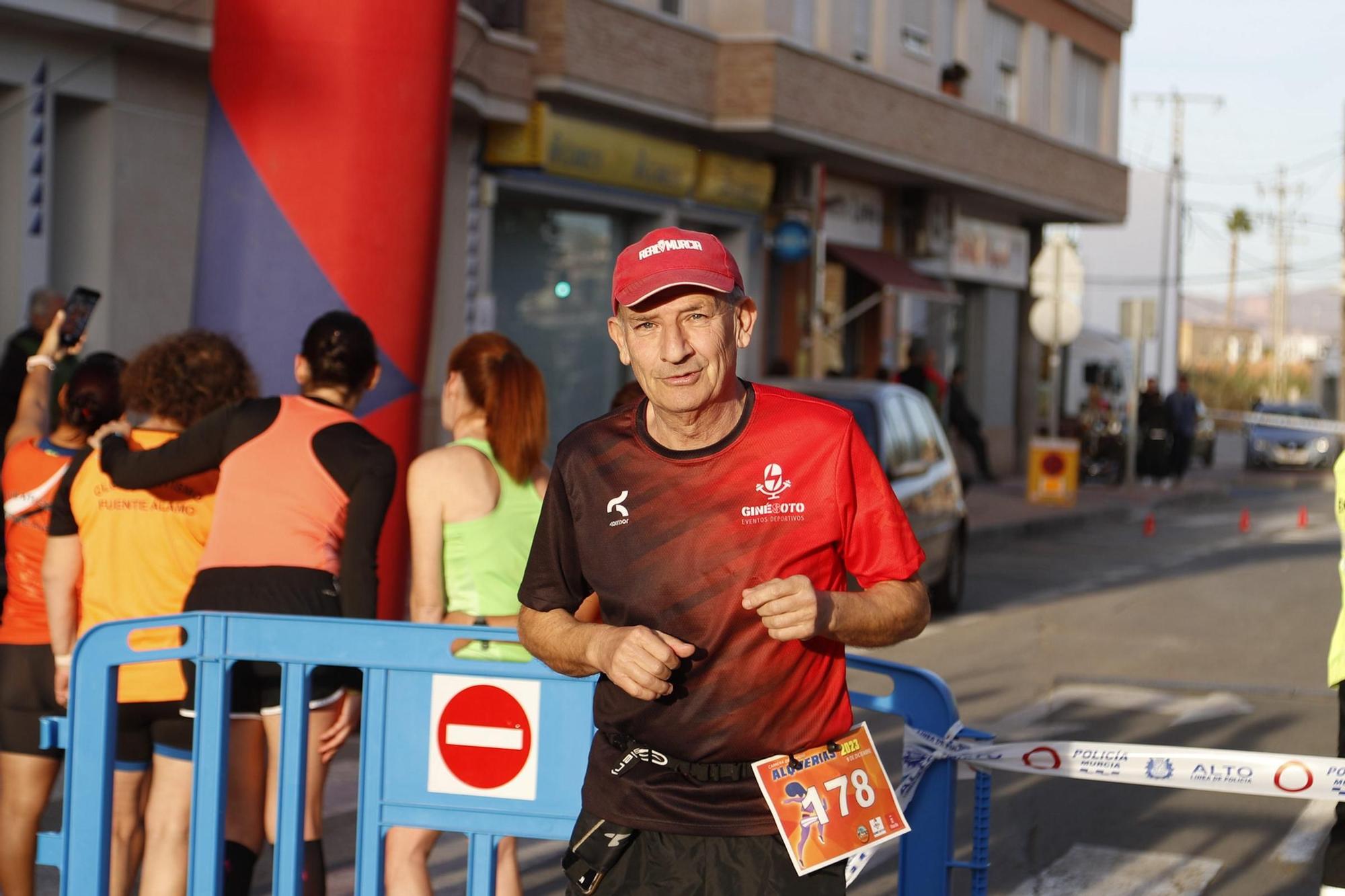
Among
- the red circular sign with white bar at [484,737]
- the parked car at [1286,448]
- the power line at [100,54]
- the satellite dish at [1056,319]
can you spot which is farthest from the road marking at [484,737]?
the parked car at [1286,448]

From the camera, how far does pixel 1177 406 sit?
3134 centimetres

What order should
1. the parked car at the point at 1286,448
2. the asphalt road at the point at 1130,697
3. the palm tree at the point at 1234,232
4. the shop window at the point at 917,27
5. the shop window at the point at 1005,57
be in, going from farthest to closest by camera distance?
the palm tree at the point at 1234,232, the parked car at the point at 1286,448, the shop window at the point at 1005,57, the shop window at the point at 917,27, the asphalt road at the point at 1130,697

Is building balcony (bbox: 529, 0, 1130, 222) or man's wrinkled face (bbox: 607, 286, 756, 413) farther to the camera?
building balcony (bbox: 529, 0, 1130, 222)

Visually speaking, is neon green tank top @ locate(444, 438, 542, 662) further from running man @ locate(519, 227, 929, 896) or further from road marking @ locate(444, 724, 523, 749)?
running man @ locate(519, 227, 929, 896)

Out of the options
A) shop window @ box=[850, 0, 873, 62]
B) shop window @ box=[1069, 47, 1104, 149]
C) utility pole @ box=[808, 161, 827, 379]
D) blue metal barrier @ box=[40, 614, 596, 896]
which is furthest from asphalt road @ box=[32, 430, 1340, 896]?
shop window @ box=[1069, 47, 1104, 149]

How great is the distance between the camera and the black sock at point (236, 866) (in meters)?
4.57

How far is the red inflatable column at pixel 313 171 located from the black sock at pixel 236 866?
353cm

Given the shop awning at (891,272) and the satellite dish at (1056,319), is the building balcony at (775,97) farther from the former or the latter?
the satellite dish at (1056,319)

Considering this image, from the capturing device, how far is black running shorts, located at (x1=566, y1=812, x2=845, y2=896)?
9.77 feet

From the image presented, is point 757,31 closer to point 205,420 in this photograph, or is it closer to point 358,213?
point 358,213

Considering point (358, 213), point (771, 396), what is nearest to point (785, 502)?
point (771, 396)

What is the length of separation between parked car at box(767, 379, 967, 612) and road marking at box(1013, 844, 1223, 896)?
499 centimetres

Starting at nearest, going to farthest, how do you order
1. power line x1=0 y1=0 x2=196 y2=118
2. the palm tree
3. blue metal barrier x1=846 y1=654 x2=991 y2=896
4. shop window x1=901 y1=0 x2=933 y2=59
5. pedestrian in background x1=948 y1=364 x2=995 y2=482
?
1. blue metal barrier x1=846 y1=654 x2=991 y2=896
2. power line x1=0 y1=0 x2=196 y2=118
3. shop window x1=901 y1=0 x2=933 y2=59
4. pedestrian in background x1=948 y1=364 x2=995 y2=482
5. the palm tree

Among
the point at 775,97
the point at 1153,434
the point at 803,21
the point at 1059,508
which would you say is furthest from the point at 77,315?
the point at 1153,434
